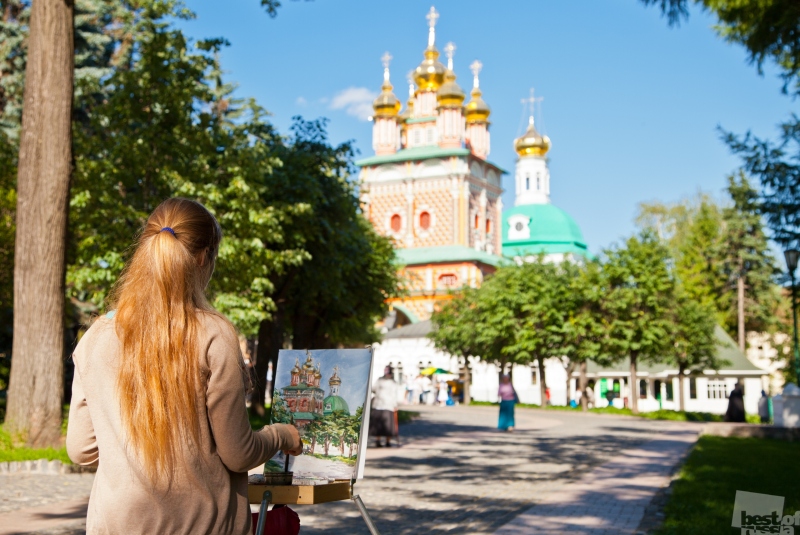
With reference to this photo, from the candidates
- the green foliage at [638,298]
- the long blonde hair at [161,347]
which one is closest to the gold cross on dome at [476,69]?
the green foliage at [638,298]

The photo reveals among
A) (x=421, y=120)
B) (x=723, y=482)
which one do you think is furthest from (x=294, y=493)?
(x=421, y=120)

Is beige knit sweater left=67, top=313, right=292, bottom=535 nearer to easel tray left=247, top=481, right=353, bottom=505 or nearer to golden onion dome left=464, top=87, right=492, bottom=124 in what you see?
easel tray left=247, top=481, right=353, bottom=505

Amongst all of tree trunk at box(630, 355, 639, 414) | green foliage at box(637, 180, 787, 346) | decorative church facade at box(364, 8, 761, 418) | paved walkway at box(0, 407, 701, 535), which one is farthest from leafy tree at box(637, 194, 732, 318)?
paved walkway at box(0, 407, 701, 535)

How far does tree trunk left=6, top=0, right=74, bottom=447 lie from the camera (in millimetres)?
12445

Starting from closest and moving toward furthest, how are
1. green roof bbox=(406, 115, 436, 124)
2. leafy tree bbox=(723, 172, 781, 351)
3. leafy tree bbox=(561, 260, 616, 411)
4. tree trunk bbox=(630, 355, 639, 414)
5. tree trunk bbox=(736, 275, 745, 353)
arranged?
tree trunk bbox=(630, 355, 639, 414) → leafy tree bbox=(561, 260, 616, 411) → tree trunk bbox=(736, 275, 745, 353) → leafy tree bbox=(723, 172, 781, 351) → green roof bbox=(406, 115, 436, 124)

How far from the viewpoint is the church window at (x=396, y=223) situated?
235 feet

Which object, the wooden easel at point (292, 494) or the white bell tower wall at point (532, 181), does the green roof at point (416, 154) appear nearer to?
the white bell tower wall at point (532, 181)

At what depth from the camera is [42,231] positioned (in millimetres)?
12555

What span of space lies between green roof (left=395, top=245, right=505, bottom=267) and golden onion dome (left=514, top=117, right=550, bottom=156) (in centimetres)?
2625

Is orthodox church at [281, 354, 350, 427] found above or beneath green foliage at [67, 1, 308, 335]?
beneath

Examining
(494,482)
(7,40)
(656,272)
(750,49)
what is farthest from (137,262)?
(656,272)

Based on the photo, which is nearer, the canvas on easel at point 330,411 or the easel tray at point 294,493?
the easel tray at point 294,493

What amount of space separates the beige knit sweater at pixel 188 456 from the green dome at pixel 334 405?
0.92m

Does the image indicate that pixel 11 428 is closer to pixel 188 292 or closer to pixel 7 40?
pixel 188 292
